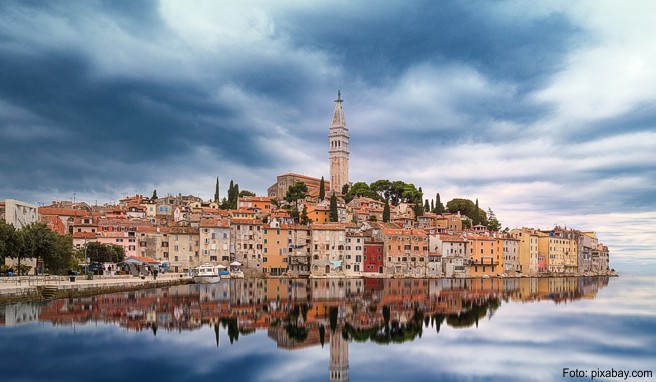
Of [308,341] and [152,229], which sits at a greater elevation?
[152,229]

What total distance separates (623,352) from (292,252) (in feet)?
199

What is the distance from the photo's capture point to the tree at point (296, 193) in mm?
117625

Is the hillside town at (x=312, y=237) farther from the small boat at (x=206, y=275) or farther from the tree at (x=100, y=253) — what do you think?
the small boat at (x=206, y=275)

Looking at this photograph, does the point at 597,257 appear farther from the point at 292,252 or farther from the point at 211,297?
the point at 211,297

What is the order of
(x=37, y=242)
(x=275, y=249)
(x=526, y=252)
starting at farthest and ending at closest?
(x=526, y=252), (x=275, y=249), (x=37, y=242)

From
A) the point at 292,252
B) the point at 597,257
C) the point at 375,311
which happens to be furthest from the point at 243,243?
the point at 597,257

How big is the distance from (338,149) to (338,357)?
389ft

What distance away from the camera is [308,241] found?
85312mm

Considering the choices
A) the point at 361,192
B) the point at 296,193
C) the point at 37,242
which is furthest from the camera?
the point at 361,192

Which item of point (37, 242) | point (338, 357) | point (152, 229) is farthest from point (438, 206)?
point (338, 357)

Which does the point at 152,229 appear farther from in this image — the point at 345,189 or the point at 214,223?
the point at 345,189

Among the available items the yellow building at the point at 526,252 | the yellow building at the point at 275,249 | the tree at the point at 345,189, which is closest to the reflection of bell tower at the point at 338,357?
the yellow building at the point at 275,249

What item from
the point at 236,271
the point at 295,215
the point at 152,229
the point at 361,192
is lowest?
the point at 236,271

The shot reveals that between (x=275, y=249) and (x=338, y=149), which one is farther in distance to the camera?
(x=338, y=149)
